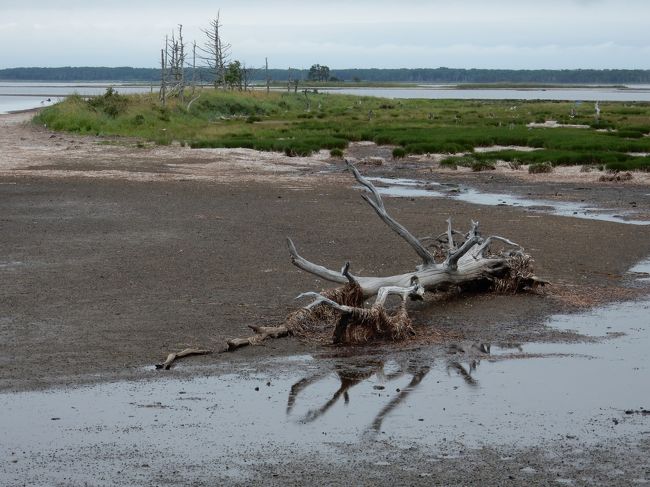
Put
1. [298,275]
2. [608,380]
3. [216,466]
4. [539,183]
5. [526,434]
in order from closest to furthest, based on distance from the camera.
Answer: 1. [216,466]
2. [526,434]
3. [608,380]
4. [298,275]
5. [539,183]

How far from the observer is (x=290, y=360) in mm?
10492

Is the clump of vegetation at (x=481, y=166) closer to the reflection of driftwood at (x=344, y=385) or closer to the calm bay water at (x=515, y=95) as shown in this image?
the reflection of driftwood at (x=344, y=385)

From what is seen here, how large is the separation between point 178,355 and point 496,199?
1701cm

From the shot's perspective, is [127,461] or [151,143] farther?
[151,143]

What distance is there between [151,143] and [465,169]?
1403 cm

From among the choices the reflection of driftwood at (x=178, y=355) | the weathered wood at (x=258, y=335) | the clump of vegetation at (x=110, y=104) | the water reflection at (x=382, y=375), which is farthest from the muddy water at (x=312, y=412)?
the clump of vegetation at (x=110, y=104)

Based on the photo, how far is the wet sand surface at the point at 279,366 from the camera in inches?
297

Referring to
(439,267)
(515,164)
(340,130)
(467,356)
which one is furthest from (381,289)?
(340,130)

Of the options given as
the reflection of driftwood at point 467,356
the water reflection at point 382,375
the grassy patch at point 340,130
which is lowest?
the grassy patch at point 340,130

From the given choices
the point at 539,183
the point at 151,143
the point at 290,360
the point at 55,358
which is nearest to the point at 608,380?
the point at 290,360

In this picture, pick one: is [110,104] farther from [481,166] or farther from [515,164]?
[515,164]

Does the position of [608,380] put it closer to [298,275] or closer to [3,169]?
[298,275]

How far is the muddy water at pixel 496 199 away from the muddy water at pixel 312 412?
12185mm

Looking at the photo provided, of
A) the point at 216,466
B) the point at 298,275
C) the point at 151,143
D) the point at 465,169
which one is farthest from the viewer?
the point at 151,143
